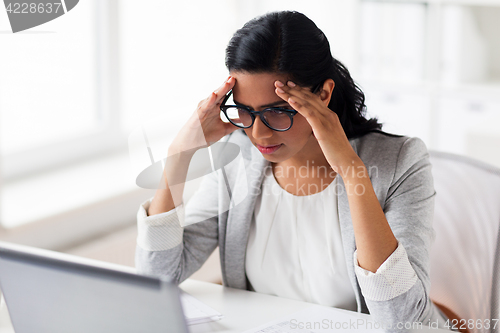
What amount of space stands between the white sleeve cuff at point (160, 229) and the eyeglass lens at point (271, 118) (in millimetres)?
251

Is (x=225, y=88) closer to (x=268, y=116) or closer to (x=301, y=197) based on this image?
(x=268, y=116)

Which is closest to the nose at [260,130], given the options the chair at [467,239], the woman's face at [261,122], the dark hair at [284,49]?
the woman's face at [261,122]

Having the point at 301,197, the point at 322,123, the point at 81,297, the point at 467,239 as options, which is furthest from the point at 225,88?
the point at 467,239

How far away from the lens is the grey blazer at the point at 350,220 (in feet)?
3.63

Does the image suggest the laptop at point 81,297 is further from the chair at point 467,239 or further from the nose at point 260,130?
the chair at point 467,239

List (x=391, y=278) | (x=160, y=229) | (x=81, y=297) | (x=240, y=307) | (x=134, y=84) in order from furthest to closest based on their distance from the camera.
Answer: (x=134, y=84), (x=160, y=229), (x=240, y=307), (x=391, y=278), (x=81, y=297)

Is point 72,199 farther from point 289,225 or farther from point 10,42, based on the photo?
point 289,225

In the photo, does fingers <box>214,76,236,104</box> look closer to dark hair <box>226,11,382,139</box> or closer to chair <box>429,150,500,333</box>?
dark hair <box>226,11,382,139</box>

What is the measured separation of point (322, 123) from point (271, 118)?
0.10 meters

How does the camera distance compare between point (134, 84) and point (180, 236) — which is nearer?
point (180, 236)

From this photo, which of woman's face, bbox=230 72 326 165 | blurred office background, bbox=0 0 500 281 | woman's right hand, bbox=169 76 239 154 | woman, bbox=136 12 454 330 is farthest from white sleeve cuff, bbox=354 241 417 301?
blurred office background, bbox=0 0 500 281

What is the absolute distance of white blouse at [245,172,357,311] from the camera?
1.24m

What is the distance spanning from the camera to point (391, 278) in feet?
3.36

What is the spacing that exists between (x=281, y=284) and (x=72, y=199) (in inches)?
43.5
